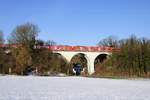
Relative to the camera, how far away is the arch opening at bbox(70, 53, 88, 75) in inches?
3614

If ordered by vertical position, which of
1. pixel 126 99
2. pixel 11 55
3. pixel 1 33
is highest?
pixel 1 33

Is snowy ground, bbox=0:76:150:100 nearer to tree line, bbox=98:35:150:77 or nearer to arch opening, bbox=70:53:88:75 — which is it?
tree line, bbox=98:35:150:77

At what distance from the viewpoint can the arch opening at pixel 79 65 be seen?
9180 centimetres

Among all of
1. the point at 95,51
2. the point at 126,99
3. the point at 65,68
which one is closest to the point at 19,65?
the point at 65,68

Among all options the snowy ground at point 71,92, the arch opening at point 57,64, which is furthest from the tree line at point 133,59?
the snowy ground at point 71,92

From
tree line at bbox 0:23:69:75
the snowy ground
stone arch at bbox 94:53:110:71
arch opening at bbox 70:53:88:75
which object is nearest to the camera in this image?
the snowy ground

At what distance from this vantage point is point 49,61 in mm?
74625

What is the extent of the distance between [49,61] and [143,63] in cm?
2105

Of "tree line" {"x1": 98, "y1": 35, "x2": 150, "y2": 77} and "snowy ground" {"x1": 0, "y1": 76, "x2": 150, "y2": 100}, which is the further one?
"tree line" {"x1": 98, "y1": 35, "x2": 150, "y2": 77}

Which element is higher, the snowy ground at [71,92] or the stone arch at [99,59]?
the stone arch at [99,59]

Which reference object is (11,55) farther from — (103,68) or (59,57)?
(103,68)

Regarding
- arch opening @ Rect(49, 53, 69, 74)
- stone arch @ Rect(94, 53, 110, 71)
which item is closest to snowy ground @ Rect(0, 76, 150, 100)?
arch opening @ Rect(49, 53, 69, 74)

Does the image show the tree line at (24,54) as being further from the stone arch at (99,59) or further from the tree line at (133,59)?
the stone arch at (99,59)

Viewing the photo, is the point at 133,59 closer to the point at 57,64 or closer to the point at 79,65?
the point at 57,64
